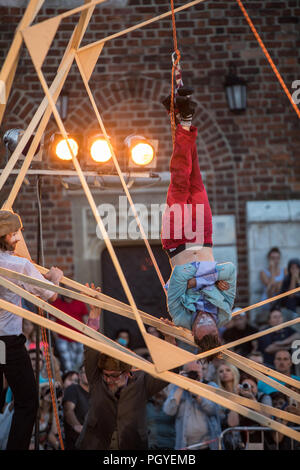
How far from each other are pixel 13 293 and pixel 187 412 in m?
2.30

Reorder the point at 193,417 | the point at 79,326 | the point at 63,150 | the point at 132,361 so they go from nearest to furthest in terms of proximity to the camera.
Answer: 1. the point at 132,361
2. the point at 79,326
3. the point at 63,150
4. the point at 193,417

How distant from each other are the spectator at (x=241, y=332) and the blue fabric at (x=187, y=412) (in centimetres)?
103

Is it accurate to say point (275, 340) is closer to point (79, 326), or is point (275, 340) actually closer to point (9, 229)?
point (9, 229)

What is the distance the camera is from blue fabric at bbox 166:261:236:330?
376 cm

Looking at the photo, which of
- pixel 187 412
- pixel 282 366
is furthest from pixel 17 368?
pixel 282 366

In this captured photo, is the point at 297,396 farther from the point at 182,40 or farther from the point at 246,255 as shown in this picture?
the point at 182,40

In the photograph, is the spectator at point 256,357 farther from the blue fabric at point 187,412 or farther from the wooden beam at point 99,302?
the wooden beam at point 99,302

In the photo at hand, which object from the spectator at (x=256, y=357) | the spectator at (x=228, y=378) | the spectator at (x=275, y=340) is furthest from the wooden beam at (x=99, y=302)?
the spectator at (x=275, y=340)

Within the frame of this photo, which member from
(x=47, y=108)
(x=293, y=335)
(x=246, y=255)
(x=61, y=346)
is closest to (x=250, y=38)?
(x=246, y=255)

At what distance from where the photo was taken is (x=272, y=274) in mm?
7305

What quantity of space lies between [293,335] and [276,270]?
772 mm

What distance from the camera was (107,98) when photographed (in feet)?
24.8

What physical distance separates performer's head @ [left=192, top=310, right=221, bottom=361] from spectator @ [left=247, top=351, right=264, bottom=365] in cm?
265

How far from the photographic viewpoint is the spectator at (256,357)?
6233 mm
